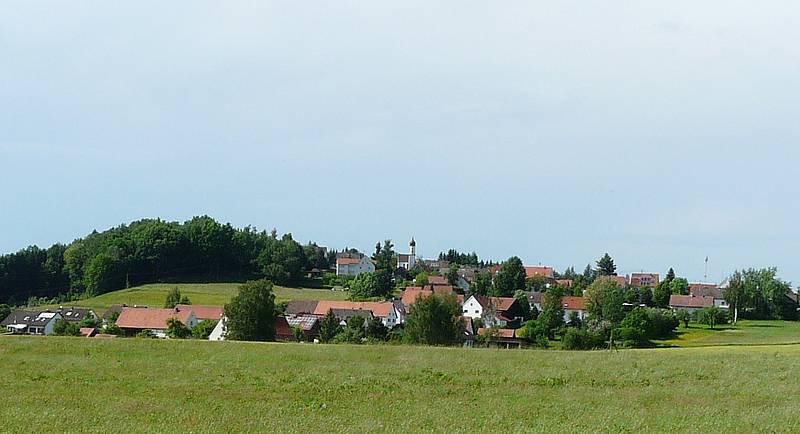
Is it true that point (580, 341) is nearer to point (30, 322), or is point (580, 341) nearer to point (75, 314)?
point (75, 314)

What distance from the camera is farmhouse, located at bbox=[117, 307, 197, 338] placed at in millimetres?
83500

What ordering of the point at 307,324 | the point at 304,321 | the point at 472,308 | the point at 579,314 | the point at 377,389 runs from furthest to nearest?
the point at 472,308
the point at 579,314
the point at 304,321
the point at 307,324
the point at 377,389

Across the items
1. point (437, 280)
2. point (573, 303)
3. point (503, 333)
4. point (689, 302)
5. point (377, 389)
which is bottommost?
point (503, 333)

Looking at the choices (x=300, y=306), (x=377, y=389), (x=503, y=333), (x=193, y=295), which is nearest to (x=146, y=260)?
(x=193, y=295)

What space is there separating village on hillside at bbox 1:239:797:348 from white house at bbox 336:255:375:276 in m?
2.56

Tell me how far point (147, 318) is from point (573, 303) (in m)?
60.0

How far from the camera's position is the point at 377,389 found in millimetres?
26766

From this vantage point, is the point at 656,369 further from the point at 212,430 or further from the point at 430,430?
the point at 212,430

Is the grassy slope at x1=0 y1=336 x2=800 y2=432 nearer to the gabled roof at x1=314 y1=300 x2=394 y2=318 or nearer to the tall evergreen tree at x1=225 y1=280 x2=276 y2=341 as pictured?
the tall evergreen tree at x1=225 y1=280 x2=276 y2=341

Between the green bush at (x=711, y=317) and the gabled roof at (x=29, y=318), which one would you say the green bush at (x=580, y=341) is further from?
the gabled roof at (x=29, y=318)

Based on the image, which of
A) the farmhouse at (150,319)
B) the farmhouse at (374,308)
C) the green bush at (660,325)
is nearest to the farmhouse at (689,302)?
the green bush at (660,325)

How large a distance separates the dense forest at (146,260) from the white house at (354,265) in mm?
16315

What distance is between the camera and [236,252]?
154 meters

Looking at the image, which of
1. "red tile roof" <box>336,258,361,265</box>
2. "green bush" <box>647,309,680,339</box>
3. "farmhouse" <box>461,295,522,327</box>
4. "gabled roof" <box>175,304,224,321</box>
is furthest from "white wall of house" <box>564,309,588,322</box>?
"red tile roof" <box>336,258,361,265</box>
